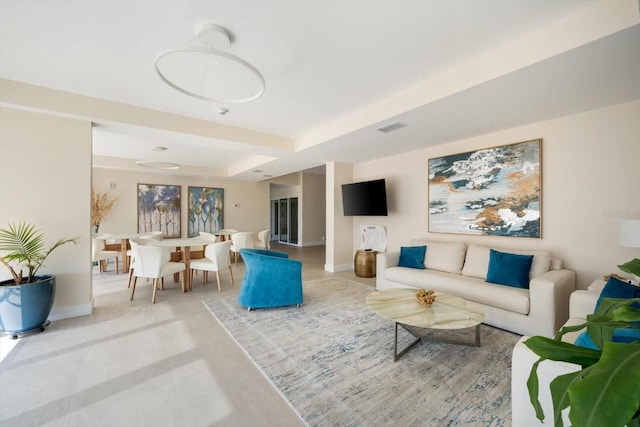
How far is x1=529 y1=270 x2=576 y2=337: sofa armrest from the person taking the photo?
2.54 metres

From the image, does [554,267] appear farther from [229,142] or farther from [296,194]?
[296,194]

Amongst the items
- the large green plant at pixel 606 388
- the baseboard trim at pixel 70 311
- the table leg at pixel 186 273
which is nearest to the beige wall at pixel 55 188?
the baseboard trim at pixel 70 311

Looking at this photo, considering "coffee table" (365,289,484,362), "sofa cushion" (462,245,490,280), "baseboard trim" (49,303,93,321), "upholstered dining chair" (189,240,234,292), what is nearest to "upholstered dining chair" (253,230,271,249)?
"upholstered dining chair" (189,240,234,292)

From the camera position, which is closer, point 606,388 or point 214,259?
point 606,388

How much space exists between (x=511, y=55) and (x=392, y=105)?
1162 millimetres

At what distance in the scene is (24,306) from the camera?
8.70 feet

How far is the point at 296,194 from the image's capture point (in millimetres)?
10039

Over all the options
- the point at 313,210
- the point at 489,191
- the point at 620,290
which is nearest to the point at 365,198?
the point at 489,191

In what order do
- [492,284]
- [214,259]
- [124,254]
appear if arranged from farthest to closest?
[124,254] < [214,259] < [492,284]

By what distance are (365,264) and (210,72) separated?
408 centimetres

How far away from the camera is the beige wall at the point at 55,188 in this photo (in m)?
2.87

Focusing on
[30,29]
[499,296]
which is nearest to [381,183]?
[499,296]

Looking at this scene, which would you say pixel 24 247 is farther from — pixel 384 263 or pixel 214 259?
pixel 384 263

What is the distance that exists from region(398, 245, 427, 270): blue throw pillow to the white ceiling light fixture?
317 cm
